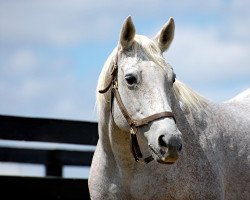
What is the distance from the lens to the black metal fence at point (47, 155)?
801 centimetres

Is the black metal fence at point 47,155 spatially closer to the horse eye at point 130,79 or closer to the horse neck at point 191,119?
the horse neck at point 191,119

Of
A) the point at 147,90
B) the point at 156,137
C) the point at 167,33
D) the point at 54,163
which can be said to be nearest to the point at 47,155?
the point at 54,163

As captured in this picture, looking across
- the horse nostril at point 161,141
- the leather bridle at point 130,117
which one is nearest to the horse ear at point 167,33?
the leather bridle at point 130,117

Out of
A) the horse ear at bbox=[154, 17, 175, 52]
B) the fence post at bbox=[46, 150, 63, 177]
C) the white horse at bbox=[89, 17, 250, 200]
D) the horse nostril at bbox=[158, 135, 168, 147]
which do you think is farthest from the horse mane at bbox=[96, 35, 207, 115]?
the fence post at bbox=[46, 150, 63, 177]

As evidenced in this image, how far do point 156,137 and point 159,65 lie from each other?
54 centimetres

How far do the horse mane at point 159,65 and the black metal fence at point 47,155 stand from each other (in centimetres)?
268

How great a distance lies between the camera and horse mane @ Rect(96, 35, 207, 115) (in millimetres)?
5238

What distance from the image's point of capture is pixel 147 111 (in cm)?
501

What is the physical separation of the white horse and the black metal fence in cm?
252

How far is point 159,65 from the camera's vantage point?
5152 mm

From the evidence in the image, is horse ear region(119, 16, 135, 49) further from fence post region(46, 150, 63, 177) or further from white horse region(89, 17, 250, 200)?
fence post region(46, 150, 63, 177)

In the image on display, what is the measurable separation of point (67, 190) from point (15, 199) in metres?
0.59

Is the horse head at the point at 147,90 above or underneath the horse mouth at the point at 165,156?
above

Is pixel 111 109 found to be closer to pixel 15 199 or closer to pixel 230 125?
pixel 230 125
